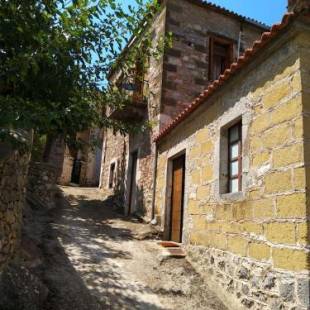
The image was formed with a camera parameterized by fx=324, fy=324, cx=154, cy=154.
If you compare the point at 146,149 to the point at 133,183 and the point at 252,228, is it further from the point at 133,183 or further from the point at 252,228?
the point at 252,228

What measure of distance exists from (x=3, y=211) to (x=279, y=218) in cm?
314

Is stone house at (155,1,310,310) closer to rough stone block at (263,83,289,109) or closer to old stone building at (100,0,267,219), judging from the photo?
rough stone block at (263,83,289,109)

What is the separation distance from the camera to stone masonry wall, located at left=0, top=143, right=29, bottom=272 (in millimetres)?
3658

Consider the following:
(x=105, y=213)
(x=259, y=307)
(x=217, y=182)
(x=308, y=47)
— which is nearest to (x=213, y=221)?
(x=217, y=182)

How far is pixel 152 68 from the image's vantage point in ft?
30.5

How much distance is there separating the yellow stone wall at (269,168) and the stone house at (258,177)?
11 millimetres

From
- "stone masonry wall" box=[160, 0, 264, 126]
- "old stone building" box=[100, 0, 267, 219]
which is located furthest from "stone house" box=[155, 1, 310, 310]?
"stone masonry wall" box=[160, 0, 264, 126]

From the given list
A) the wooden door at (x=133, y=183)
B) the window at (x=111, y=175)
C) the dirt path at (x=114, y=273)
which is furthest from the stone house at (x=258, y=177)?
the window at (x=111, y=175)

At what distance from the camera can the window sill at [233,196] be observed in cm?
431

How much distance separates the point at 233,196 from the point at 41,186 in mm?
6103

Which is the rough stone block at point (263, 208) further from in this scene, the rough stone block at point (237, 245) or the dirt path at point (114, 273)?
the dirt path at point (114, 273)

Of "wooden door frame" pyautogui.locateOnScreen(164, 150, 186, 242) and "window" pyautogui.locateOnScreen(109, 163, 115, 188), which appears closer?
"wooden door frame" pyautogui.locateOnScreen(164, 150, 186, 242)

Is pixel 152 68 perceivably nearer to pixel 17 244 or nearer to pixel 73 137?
pixel 73 137

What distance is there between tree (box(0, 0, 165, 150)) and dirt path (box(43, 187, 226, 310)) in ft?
6.39
